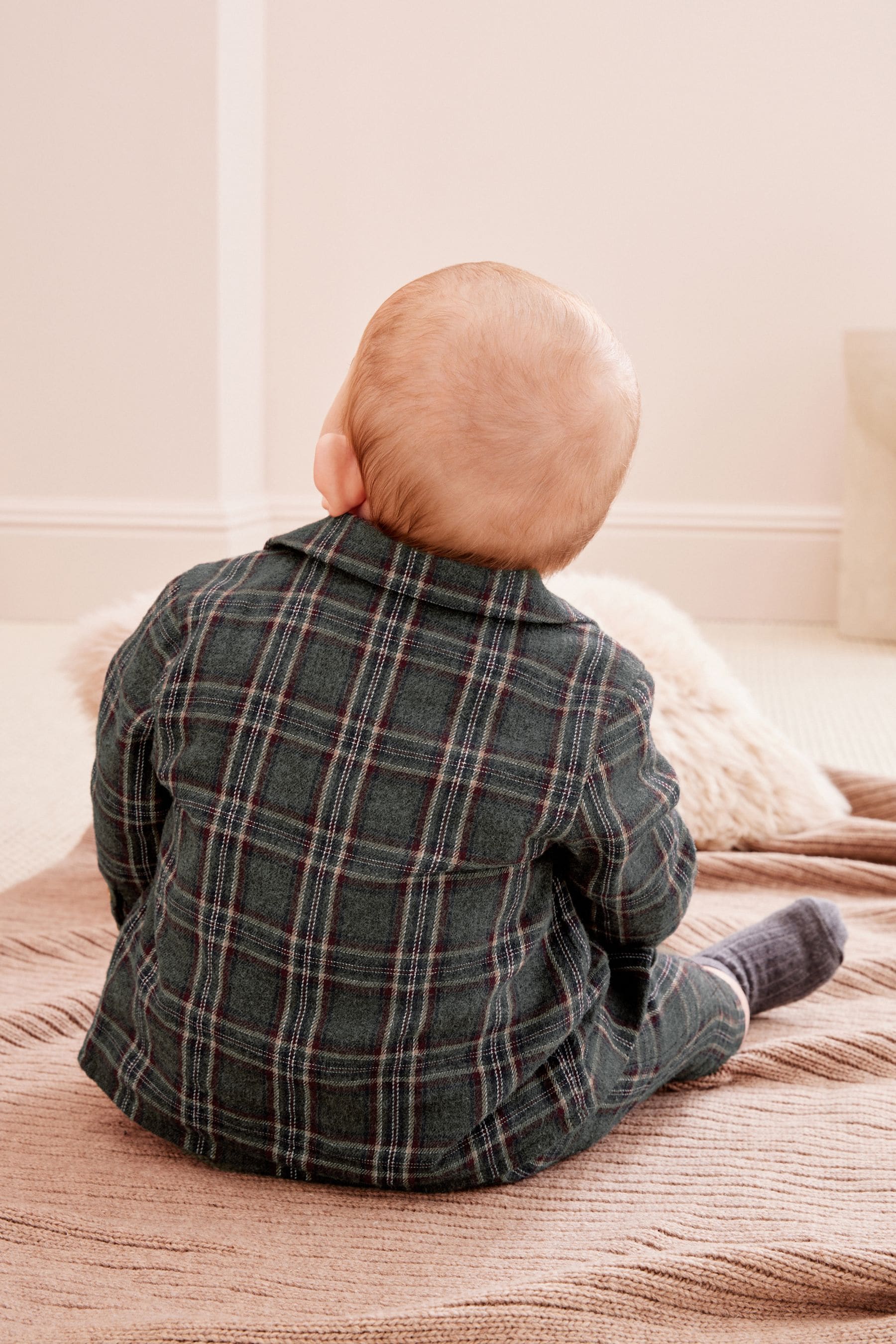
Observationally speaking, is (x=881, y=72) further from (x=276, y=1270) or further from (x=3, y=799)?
(x=276, y=1270)

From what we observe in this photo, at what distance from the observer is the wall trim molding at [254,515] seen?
255 centimetres

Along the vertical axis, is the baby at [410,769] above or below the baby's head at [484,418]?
below

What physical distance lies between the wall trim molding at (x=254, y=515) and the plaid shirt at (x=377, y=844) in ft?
6.38

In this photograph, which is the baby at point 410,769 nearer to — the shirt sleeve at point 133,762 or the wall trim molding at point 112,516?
the shirt sleeve at point 133,762

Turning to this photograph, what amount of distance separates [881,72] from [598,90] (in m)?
0.56

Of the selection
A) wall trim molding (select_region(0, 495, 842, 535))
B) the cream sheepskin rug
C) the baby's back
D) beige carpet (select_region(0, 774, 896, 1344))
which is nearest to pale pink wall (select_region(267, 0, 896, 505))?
wall trim molding (select_region(0, 495, 842, 535))

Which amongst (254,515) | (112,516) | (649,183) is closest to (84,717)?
(112,516)

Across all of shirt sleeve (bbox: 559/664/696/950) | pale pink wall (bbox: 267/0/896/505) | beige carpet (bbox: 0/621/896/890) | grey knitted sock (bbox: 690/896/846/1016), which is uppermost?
pale pink wall (bbox: 267/0/896/505)

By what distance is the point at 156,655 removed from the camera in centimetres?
66

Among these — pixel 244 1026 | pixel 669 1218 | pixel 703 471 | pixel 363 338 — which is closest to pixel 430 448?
pixel 363 338

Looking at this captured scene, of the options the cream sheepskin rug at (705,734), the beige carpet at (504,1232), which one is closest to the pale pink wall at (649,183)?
the cream sheepskin rug at (705,734)

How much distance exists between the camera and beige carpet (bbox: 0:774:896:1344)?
548mm

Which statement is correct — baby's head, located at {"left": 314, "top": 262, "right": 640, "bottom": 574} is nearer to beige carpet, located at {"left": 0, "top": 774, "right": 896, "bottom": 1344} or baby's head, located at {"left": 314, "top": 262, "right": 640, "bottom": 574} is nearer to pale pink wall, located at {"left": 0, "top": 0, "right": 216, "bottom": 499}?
beige carpet, located at {"left": 0, "top": 774, "right": 896, "bottom": 1344}

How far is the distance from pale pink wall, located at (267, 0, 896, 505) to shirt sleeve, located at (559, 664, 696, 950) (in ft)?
6.79
